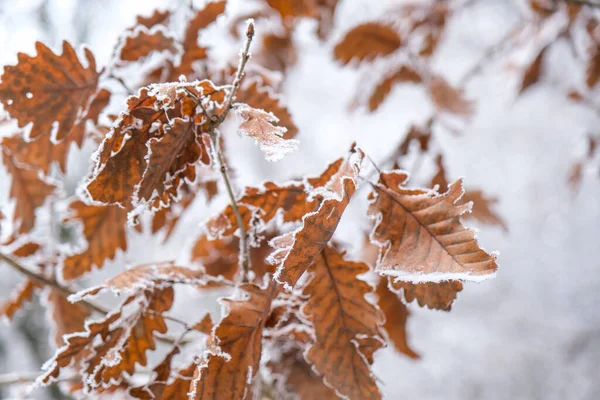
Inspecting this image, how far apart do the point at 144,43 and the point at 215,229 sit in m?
0.24

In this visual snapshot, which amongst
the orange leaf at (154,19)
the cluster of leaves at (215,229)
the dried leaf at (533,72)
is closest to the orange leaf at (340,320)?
the cluster of leaves at (215,229)

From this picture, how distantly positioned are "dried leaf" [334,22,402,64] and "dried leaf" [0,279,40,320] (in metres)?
0.65

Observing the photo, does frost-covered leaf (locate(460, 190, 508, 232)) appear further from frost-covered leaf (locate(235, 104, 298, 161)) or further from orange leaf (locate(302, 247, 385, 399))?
frost-covered leaf (locate(235, 104, 298, 161))

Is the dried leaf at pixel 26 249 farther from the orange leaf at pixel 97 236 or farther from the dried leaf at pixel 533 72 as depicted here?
the dried leaf at pixel 533 72

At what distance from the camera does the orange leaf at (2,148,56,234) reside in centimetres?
69

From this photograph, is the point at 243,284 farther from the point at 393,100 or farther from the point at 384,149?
the point at 393,100

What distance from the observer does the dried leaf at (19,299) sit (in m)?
0.77

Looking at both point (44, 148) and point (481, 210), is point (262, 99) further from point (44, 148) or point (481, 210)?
point (481, 210)

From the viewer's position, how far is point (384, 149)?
278 centimetres

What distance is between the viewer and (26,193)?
69 centimetres

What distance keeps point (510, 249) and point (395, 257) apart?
267cm

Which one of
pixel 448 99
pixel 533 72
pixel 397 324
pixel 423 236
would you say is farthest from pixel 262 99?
pixel 533 72

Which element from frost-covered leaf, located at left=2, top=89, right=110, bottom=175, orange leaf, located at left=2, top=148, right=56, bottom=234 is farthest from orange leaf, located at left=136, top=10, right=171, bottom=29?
orange leaf, located at left=2, top=148, right=56, bottom=234

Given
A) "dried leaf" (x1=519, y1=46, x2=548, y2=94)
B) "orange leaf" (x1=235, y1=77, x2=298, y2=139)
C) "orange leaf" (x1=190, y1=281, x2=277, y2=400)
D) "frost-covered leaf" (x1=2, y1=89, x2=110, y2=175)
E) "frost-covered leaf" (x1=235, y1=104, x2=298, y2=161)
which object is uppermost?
"dried leaf" (x1=519, y1=46, x2=548, y2=94)
